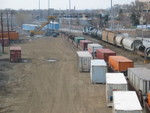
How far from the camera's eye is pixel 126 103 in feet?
50.4

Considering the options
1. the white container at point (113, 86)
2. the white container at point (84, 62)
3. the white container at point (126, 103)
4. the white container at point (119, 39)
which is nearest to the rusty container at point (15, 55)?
the white container at point (84, 62)

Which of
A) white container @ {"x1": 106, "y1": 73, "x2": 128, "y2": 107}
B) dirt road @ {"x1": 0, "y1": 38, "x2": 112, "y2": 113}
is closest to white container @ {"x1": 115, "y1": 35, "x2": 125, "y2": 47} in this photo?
dirt road @ {"x1": 0, "y1": 38, "x2": 112, "y2": 113}

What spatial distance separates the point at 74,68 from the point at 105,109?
53.5 ft

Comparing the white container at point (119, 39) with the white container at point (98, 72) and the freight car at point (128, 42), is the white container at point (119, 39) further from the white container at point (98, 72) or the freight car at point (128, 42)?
the white container at point (98, 72)

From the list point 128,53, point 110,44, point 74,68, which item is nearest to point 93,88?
point 74,68

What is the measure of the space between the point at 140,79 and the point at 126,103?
4.56 m

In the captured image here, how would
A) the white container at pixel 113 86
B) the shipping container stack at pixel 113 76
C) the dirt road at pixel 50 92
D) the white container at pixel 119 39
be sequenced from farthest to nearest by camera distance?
the white container at pixel 119 39, the dirt road at pixel 50 92, the white container at pixel 113 86, the shipping container stack at pixel 113 76

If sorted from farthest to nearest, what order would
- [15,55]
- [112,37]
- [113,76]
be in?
[112,37] < [15,55] < [113,76]

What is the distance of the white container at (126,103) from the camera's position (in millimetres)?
14586

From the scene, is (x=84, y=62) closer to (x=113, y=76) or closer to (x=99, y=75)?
Answer: (x=99, y=75)

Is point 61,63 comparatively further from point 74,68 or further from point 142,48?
→ point 142,48

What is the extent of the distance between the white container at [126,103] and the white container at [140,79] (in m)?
2.57

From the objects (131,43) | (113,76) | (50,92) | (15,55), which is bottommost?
(50,92)

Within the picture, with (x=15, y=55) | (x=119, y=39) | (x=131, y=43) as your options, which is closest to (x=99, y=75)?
(x=131, y=43)
